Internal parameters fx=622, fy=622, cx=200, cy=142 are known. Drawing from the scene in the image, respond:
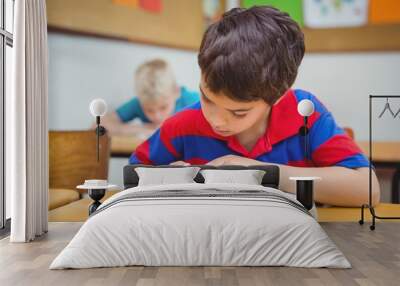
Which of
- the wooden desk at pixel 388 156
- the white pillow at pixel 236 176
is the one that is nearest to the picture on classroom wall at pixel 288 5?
the wooden desk at pixel 388 156

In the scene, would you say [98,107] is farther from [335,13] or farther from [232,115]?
[335,13]

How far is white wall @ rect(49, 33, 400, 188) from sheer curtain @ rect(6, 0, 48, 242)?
0.88m

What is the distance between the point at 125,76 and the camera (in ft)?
23.1

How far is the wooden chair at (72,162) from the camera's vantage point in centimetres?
700

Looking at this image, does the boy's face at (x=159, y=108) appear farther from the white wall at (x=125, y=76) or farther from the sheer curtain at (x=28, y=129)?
the sheer curtain at (x=28, y=129)

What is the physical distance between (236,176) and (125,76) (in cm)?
176

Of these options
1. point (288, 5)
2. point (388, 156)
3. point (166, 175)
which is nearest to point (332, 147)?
point (388, 156)

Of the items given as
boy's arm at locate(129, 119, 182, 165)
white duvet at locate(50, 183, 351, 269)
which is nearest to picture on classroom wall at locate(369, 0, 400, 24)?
boy's arm at locate(129, 119, 182, 165)

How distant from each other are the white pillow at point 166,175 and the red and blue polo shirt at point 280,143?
25 centimetres

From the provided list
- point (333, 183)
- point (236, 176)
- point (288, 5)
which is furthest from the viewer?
point (288, 5)

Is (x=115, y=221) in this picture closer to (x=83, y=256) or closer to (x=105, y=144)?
(x=83, y=256)

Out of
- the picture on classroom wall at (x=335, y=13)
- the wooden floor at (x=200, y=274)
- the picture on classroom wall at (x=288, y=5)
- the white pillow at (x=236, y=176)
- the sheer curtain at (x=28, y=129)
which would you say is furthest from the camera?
the picture on classroom wall at (x=335, y=13)

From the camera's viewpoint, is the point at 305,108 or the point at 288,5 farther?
the point at 288,5

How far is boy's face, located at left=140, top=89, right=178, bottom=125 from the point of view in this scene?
7020mm
